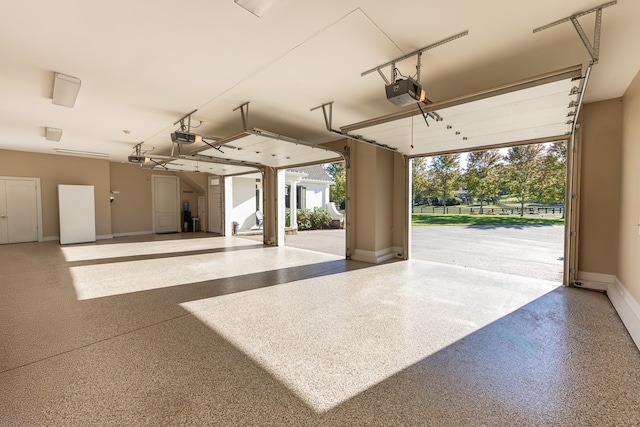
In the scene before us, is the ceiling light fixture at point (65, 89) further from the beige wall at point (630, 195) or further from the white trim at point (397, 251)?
the beige wall at point (630, 195)

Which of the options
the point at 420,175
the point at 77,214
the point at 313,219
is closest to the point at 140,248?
the point at 77,214

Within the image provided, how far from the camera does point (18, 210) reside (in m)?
8.40

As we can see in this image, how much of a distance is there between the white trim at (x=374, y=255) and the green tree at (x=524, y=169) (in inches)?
504

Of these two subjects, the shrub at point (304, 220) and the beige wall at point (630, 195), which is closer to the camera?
the beige wall at point (630, 195)

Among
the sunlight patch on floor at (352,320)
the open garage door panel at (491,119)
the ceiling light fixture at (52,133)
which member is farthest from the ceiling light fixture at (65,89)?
the open garage door panel at (491,119)

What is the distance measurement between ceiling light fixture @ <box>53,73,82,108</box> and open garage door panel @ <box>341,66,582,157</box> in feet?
11.5

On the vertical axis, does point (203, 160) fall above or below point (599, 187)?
above

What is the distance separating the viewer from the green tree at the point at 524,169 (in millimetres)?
14961

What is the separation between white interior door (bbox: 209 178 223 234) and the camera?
11.1 m

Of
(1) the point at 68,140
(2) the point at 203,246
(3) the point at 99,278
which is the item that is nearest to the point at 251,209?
(2) the point at 203,246

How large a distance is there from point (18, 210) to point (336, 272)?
9919 millimetres

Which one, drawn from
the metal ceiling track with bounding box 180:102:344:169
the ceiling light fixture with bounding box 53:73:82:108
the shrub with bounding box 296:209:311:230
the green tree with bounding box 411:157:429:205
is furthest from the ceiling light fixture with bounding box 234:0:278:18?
the green tree with bounding box 411:157:429:205

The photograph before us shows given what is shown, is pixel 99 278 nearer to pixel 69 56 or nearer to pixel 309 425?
pixel 69 56

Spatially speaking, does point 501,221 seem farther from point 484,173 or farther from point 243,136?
point 243,136
